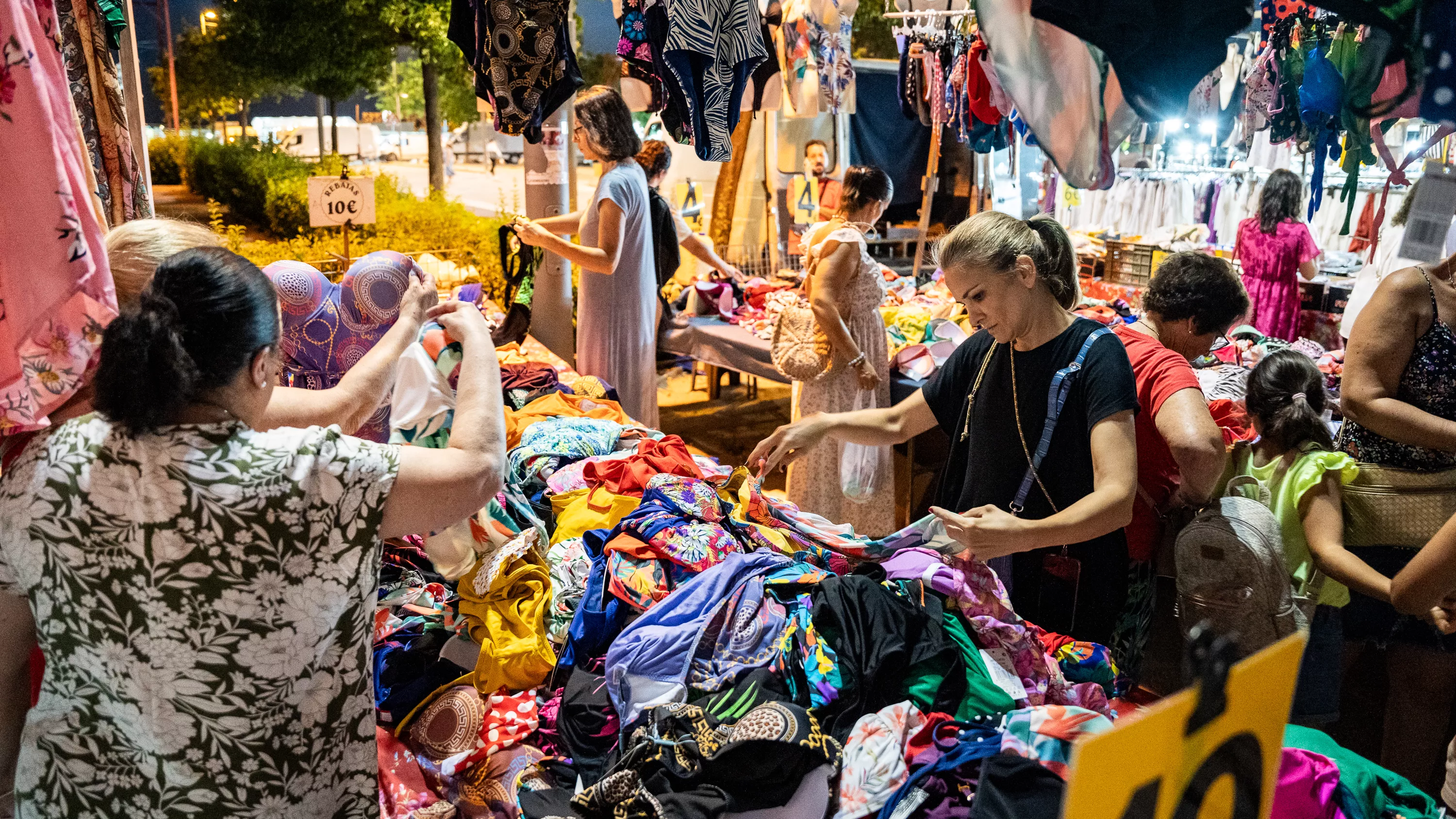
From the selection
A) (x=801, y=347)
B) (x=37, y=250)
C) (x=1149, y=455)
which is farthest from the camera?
(x=801, y=347)

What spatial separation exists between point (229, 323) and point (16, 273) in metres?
0.41

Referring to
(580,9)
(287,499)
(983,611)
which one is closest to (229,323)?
(287,499)

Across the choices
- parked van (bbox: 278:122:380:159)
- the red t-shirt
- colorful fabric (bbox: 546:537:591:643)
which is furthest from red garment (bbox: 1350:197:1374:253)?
parked van (bbox: 278:122:380:159)

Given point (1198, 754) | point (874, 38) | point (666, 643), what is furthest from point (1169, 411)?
point (874, 38)

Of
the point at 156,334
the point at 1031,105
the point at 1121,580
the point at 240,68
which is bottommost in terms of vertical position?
the point at 1121,580

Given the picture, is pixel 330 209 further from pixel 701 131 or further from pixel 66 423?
pixel 66 423

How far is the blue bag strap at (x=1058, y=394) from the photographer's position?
2186 mm

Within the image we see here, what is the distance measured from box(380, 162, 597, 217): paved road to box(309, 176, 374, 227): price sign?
11.5 meters

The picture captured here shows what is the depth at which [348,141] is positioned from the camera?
2694 cm

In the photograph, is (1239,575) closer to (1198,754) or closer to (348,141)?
(1198,754)

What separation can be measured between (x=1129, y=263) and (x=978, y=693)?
20.7 feet

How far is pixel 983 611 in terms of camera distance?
2.07 metres

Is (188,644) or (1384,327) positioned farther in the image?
(1384,327)

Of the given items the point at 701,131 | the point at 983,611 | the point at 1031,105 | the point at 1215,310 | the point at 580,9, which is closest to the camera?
the point at 1031,105
